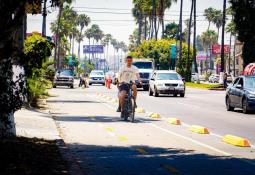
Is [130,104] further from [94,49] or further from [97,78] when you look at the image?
[94,49]

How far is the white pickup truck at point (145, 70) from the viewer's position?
2239 inches

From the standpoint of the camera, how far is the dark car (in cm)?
2544

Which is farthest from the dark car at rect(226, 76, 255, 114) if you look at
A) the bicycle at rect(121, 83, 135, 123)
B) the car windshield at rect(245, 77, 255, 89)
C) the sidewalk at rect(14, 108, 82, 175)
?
the sidewalk at rect(14, 108, 82, 175)

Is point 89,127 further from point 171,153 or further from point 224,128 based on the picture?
point 171,153

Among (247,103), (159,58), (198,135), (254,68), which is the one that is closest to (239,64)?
(159,58)

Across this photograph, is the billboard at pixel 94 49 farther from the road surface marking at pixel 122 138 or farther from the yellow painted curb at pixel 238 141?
the yellow painted curb at pixel 238 141

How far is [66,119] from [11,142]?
8.41 meters

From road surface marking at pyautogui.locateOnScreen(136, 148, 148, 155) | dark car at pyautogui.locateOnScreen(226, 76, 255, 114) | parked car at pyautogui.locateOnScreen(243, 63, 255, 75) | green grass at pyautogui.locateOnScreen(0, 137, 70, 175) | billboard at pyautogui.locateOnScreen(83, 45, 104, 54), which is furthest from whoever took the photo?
billboard at pyautogui.locateOnScreen(83, 45, 104, 54)

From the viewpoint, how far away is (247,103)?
25.5 metres

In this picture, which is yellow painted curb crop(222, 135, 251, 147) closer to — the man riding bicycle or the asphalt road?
the asphalt road

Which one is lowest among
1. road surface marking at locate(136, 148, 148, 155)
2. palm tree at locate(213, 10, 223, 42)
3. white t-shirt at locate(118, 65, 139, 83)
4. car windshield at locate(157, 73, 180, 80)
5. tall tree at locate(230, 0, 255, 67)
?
road surface marking at locate(136, 148, 148, 155)

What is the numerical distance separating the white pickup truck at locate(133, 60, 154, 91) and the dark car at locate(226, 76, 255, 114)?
94.2 ft

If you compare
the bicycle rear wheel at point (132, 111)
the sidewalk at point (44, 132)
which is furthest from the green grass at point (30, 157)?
the bicycle rear wheel at point (132, 111)

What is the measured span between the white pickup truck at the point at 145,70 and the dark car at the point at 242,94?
2872cm
